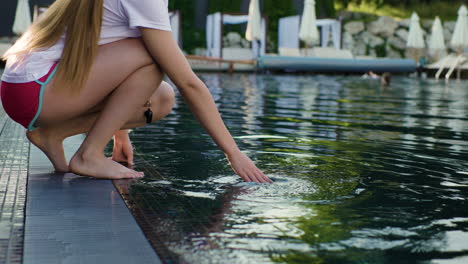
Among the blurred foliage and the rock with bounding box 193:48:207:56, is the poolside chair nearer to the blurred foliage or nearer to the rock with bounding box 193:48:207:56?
the blurred foliage

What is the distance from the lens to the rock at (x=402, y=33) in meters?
30.4

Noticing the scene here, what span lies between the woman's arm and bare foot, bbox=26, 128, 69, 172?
53cm

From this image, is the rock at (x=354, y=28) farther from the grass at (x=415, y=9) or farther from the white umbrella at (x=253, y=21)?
the white umbrella at (x=253, y=21)

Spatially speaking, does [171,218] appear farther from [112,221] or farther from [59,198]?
[59,198]

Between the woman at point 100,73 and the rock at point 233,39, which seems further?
the rock at point 233,39

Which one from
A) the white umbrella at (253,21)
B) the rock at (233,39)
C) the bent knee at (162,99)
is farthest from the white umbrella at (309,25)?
the bent knee at (162,99)

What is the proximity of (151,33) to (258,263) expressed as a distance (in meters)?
1.04

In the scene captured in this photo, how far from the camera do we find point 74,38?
2.20m

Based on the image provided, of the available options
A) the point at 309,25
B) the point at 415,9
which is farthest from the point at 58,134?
the point at 415,9

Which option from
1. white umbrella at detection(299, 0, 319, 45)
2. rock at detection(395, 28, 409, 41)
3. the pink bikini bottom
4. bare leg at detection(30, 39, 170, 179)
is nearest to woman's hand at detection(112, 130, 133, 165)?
bare leg at detection(30, 39, 170, 179)

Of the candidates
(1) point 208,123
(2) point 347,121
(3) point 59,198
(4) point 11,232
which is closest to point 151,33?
(1) point 208,123

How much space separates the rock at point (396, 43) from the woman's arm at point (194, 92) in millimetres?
29197

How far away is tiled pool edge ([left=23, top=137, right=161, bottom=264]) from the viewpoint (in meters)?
1.36

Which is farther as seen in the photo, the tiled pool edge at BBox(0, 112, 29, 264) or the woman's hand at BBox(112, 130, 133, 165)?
the woman's hand at BBox(112, 130, 133, 165)
